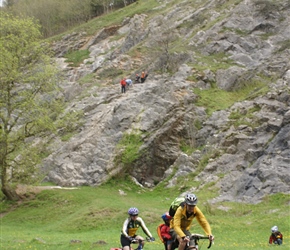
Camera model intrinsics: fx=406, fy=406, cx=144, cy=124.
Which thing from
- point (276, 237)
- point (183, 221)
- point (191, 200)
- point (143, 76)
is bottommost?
point (276, 237)

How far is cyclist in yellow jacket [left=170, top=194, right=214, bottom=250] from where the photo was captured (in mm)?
9547

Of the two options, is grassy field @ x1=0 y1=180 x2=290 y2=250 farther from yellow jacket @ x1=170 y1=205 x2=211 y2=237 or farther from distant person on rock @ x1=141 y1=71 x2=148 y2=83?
distant person on rock @ x1=141 y1=71 x2=148 y2=83

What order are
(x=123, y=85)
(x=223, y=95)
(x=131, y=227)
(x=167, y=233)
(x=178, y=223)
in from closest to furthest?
(x=178, y=223) → (x=167, y=233) → (x=131, y=227) → (x=223, y=95) → (x=123, y=85)

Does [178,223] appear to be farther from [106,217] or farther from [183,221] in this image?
[106,217]

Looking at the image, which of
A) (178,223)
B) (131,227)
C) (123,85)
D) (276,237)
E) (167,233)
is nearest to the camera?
(178,223)

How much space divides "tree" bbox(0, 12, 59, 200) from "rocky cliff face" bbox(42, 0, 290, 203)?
6.05 meters

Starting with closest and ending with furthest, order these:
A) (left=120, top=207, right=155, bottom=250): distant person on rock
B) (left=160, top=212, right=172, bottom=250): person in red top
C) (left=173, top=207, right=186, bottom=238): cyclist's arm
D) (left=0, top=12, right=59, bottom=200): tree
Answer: (left=173, top=207, right=186, bottom=238): cyclist's arm < (left=160, top=212, right=172, bottom=250): person in red top < (left=120, top=207, right=155, bottom=250): distant person on rock < (left=0, top=12, right=59, bottom=200): tree

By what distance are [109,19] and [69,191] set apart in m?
66.3

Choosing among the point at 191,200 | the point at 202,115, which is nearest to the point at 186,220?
the point at 191,200

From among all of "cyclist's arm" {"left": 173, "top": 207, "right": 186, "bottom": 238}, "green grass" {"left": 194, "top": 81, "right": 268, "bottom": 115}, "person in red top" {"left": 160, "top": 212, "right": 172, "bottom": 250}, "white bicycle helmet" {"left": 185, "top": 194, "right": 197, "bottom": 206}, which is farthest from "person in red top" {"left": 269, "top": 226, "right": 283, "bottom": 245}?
"green grass" {"left": 194, "top": 81, "right": 268, "bottom": 115}

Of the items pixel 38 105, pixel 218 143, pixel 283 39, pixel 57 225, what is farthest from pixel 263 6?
pixel 57 225

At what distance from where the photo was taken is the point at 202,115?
44281mm

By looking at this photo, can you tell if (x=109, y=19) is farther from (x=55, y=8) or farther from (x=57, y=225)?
(x=57, y=225)

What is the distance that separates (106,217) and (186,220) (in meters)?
20.9
